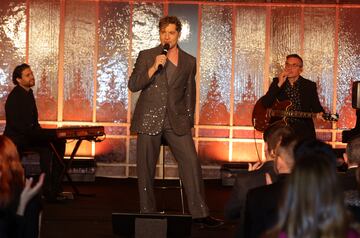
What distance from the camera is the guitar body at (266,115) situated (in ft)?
28.3

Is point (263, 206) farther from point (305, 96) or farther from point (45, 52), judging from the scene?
point (45, 52)

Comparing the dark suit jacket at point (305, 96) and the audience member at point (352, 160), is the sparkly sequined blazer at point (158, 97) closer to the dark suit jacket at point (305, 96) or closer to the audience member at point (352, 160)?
the dark suit jacket at point (305, 96)

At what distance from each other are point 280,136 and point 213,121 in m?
6.95

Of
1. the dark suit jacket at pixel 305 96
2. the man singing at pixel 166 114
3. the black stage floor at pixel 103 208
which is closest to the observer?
the man singing at pixel 166 114

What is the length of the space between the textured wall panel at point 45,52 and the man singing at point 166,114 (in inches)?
176

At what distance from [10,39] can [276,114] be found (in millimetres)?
4364

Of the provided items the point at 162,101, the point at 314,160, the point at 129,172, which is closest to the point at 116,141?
the point at 129,172

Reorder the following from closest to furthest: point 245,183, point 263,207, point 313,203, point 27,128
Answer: point 313,203 → point 263,207 → point 245,183 → point 27,128

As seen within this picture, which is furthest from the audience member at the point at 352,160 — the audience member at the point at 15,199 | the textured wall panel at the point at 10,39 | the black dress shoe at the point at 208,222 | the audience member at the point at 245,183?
the textured wall panel at the point at 10,39

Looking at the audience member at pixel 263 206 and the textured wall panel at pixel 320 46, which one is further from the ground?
the textured wall panel at pixel 320 46

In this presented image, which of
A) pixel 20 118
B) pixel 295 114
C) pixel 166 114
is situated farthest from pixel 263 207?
pixel 20 118

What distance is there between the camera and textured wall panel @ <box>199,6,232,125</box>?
11.6m

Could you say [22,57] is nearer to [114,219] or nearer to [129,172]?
[129,172]

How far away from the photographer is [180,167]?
7.45 m
